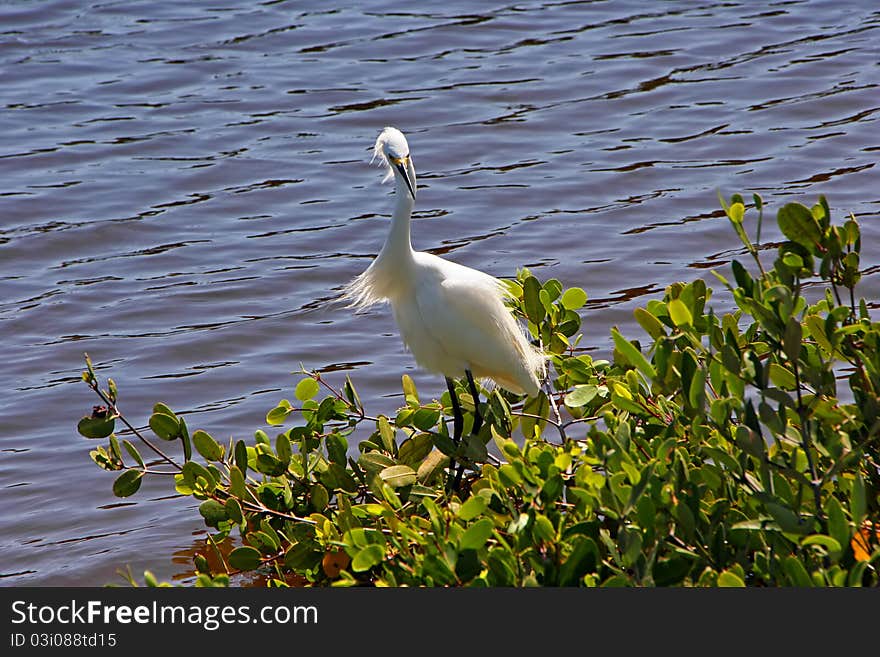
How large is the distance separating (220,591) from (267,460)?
1.12 meters

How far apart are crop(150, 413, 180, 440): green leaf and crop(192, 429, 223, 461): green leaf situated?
61mm

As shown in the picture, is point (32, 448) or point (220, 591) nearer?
point (220, 591)

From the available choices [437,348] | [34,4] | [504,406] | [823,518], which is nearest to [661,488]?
[823,518]

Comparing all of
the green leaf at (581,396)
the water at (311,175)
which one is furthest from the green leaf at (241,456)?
the green leaf at (581,396)

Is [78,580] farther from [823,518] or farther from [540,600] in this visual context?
[823,518]

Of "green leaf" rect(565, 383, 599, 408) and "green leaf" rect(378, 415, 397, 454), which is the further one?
"green leaf" rect(378, 415, 397, 454)

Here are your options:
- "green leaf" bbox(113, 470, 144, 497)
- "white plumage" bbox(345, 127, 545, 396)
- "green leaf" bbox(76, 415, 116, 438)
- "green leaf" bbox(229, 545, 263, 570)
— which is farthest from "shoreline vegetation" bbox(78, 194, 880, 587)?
"white plumage" bbox(345, 127, 545, 396)

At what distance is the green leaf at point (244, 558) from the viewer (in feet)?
10.9

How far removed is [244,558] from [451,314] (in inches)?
55.1

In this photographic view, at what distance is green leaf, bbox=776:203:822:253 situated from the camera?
93.1 inches

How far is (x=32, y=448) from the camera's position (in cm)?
506

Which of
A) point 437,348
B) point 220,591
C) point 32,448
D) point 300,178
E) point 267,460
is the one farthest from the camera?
point 300,178

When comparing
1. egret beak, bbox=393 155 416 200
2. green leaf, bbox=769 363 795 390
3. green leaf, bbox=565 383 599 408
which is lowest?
green leaf, bbox=565 383 599 408

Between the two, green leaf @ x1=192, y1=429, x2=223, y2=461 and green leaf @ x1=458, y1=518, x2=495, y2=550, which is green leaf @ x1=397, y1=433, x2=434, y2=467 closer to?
green leaf @ x1=192, y1=429, x2=223, y2=461
